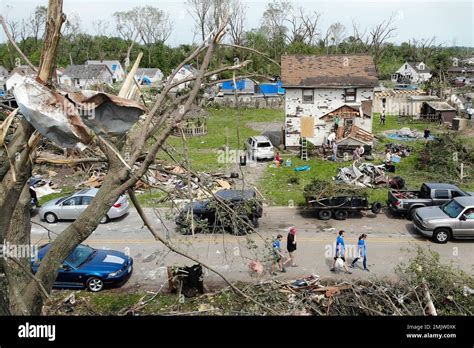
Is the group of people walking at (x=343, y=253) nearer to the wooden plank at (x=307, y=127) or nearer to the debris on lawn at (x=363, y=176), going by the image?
the debris on lawn at (x=363, y=176)

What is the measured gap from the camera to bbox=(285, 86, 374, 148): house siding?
2727 centimetres

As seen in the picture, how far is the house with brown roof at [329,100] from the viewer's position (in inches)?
1067

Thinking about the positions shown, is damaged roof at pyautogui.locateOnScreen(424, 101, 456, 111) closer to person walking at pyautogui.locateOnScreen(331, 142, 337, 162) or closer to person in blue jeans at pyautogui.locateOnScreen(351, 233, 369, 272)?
person walking at pyautogui.locateOnScreen(331, 142, 337, 162)

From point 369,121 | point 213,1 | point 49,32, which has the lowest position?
point 369,121

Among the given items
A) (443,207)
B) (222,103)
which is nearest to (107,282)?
(443,207)

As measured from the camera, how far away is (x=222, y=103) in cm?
4369

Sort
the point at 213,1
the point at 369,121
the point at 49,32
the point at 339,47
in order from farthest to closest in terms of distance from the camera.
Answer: the point at 339,47
the point at 369,121
the point at 213,1
the point at 49,32

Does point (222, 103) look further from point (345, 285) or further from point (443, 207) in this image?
point (345, 285)

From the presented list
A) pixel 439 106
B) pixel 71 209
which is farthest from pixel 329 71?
pixel 71 209

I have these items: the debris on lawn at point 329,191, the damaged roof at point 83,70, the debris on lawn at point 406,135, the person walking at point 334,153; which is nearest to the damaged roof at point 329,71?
the person walking at point 334,153

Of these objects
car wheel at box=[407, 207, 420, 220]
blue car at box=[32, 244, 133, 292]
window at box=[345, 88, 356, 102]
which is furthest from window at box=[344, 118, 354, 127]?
blue car at box=[32, 244, 133, 292]

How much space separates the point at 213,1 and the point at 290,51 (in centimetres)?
4851
